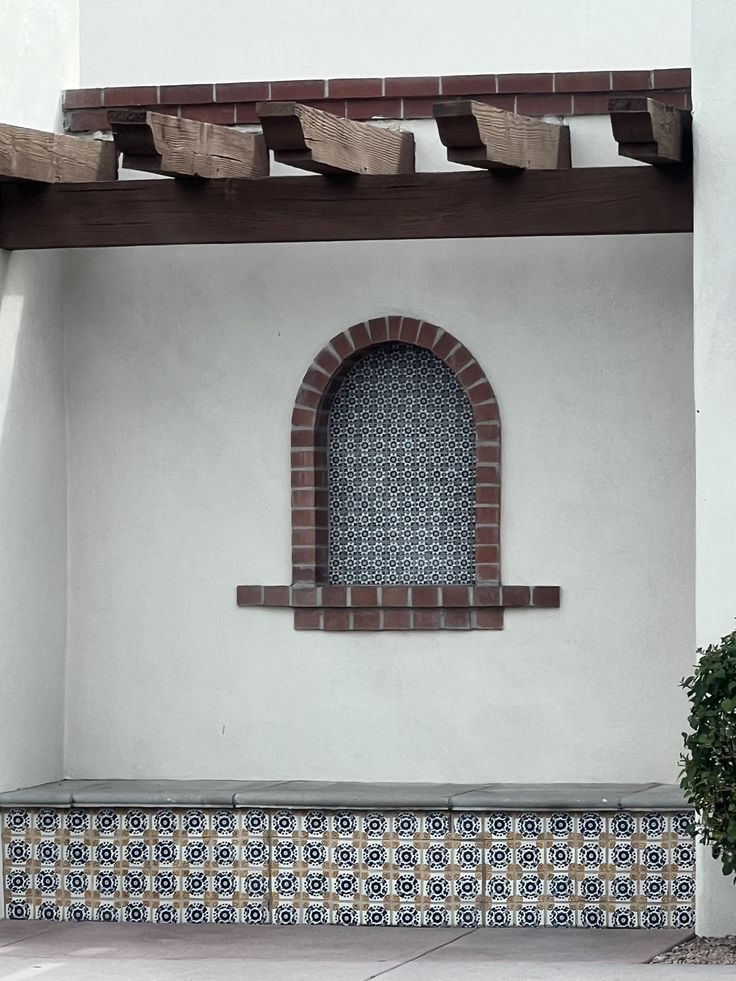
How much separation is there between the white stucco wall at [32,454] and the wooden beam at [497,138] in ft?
7.57

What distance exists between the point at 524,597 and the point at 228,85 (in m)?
2.81

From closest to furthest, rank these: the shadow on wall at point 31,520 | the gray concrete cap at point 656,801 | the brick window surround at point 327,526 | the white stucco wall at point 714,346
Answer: the white stucco wall at point 714,346 → the gray concrete cap at point 656,801 → the shadow on wall at point 31,520 → the brick window surround at point 327,526

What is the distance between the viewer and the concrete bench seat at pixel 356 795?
775 cm

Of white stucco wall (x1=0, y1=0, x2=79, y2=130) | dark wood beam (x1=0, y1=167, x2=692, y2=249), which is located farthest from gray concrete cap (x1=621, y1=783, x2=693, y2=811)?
white stucco wall (x1=0, y1=0, x2=79, y2=130)

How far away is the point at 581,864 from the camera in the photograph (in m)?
7.73

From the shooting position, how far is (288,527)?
28.6 feet

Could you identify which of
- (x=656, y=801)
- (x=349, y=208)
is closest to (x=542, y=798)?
(x=656, y=801)

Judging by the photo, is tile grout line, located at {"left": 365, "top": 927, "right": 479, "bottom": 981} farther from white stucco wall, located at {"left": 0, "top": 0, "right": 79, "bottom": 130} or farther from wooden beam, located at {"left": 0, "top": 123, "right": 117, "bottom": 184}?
white stucco wall, located at {"left": 0, "top": 0, "right": 79, "bottom": 130}

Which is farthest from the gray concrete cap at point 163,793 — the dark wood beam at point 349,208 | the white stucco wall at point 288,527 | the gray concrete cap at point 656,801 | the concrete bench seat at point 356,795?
the dark wood beam at point 349,208

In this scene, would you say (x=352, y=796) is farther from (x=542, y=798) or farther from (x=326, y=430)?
(x=326, y=430)

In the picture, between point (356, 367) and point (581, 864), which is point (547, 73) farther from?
point (581, 864)

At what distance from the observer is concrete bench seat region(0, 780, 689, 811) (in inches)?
305

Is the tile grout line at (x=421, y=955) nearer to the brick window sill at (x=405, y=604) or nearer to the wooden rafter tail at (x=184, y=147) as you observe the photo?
the brick window sill at (x=405, y=604)

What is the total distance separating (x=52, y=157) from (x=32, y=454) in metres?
1.42
